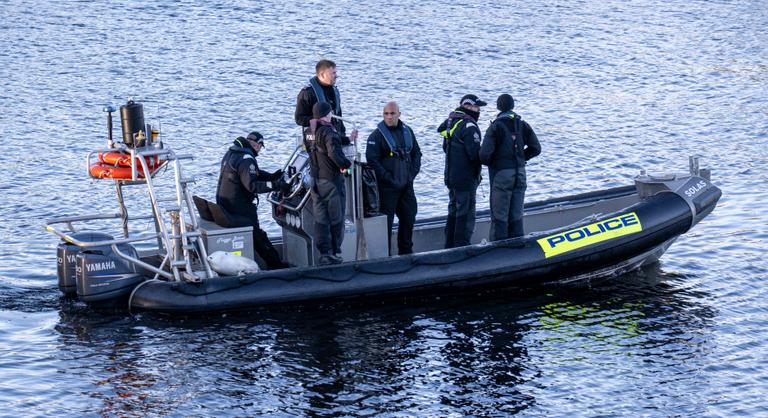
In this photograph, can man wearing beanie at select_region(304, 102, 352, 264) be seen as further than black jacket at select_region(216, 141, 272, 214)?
No

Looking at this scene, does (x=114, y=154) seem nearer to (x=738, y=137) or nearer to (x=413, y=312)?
(x=413, y=312)

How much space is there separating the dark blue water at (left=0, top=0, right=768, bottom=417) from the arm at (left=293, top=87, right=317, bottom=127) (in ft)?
5.51

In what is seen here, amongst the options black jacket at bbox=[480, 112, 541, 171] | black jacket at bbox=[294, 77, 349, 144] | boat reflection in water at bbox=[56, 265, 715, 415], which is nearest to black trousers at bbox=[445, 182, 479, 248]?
black jacket at bbox=[480, 112, 541, 171]

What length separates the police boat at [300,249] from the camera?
401 inches

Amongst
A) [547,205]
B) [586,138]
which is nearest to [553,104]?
[586,138]

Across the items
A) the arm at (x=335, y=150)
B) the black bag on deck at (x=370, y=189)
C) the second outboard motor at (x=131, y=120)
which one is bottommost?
the black bag on deck at (x=370, y=189)

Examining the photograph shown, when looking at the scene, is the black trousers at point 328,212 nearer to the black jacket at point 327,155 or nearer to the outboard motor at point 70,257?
the black jacket at point 327,155

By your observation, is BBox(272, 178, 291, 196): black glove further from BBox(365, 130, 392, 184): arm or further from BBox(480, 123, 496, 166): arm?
BBox(480, 123, 496, 166): arm

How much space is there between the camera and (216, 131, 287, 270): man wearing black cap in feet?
34.0

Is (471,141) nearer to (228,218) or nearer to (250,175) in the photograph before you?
(250,175)

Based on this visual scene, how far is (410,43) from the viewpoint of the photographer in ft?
77.0

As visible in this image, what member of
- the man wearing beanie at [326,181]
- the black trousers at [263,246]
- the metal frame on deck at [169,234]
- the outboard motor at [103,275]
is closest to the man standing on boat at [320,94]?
the man wearing beanie at [326,181]

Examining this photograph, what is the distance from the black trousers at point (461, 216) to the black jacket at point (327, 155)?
1.27 m

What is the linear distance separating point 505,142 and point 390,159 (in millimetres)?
1075
